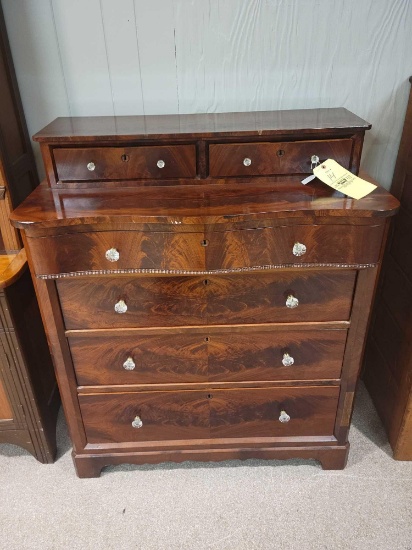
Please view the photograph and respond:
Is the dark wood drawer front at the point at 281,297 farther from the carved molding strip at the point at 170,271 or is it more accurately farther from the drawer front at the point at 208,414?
the drawer front at the point at 208,414

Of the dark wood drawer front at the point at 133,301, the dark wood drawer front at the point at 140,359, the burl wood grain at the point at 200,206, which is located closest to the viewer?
the burl wood grain at the point at 200,206

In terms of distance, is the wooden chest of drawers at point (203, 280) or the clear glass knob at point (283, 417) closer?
the wooden chest of drawers at point (203, 280)

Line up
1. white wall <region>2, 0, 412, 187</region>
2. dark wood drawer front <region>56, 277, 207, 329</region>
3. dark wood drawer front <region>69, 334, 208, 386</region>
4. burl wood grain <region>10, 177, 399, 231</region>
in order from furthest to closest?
white wall <region>2, 0, 412, 187</region>, dark wood drawer front <region>69, 334, 208, 386</region>, dark wood drawer front <region>56, 277, 207, 329</region>, burl wood grain <region>10, 177, 399, 231</region>

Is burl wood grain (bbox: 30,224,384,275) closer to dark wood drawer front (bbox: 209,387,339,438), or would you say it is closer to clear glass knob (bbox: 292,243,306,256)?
clear glass knob (bbox: 292,243,306,256)

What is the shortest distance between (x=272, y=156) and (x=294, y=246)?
0.33m

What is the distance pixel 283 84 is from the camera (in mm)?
1593

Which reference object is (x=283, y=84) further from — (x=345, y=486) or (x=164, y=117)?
(x=345, y=486)

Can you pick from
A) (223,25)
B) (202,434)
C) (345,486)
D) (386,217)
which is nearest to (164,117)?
(223,25)

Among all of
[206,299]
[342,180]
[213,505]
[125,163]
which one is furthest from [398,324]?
[125,163]

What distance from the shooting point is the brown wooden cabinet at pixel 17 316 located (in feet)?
4.60

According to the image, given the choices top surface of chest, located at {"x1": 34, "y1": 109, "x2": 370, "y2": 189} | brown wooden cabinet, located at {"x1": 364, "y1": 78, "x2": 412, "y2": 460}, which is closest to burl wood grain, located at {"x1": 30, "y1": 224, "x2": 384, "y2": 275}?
top surface of chest, located at {"x1": 34, "y1": 109, "x2": 370, "y2": 189}

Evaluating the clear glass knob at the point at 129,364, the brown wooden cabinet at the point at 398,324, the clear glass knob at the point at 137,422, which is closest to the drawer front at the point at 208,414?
the clear glass knob at the point at 137,422

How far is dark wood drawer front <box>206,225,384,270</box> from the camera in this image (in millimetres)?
1155

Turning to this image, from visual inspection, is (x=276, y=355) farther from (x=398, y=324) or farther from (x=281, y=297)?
(x=398, y=324)
